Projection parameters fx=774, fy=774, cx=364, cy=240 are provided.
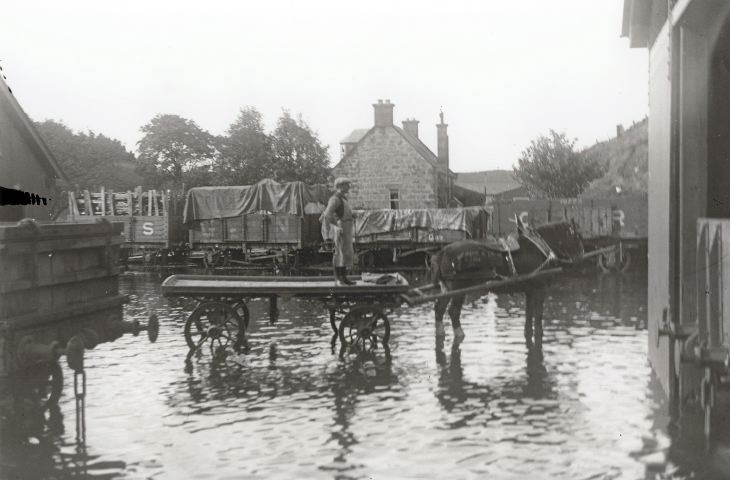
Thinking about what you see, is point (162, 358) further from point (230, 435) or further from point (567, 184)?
point (567, 184)

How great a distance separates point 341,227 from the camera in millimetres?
10836

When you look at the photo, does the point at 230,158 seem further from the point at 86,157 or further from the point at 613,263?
the point at 613,263

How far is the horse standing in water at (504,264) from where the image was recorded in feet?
36.5

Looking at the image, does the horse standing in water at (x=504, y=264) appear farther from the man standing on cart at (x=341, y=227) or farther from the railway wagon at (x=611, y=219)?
the railway wagon at (x=611, y=219)

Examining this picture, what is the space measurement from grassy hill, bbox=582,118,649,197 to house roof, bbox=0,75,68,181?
1218 inches

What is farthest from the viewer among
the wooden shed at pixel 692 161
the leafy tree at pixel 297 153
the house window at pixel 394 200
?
the leafy tree at pixel 297 153

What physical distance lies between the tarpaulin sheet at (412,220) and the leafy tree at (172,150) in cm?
3464

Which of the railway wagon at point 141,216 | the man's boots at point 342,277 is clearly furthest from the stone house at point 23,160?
the man's boots at point 342,277

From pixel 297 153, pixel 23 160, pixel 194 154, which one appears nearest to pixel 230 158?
pixel 297 153

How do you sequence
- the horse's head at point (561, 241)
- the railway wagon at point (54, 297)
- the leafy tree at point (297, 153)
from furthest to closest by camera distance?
the leafy tree at point (297, 153), the horse's head at point (561, 241), the railway wagon at point (54, 297)

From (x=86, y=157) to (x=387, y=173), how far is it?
→ 2897cm

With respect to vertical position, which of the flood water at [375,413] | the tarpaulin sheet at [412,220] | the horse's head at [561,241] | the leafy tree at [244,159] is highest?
the leafy tree at [244,159]

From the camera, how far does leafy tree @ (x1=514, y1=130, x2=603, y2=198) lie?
4712cm

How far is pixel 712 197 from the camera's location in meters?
7.56
